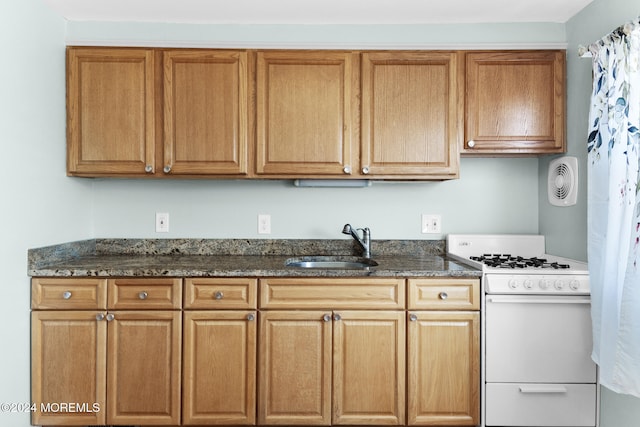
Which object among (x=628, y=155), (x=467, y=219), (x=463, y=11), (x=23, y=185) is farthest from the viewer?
(x=467, y=219)

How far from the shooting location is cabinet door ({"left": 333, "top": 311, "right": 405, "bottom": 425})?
212 cm

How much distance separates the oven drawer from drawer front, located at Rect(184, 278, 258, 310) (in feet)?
4.16

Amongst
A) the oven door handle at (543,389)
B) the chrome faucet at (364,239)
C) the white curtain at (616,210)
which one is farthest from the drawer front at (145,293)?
the white curtain at (616,210)

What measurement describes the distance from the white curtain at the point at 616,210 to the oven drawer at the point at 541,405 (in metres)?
Answer: 0.23

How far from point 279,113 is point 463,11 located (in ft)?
3.85

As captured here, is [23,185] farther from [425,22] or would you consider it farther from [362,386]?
[425,22]

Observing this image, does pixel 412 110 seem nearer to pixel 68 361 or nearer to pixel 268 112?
pixel 268 112

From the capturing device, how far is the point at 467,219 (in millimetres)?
2764

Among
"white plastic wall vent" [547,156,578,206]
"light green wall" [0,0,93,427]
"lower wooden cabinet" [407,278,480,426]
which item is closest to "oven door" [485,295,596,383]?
"lower wooden cabinet" [407,278,480,426]

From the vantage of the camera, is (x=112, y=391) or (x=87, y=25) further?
(x=87, y=25)

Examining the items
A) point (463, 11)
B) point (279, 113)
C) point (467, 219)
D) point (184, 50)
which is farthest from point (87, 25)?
point (467, 219)

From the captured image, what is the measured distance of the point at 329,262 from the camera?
2.68 m

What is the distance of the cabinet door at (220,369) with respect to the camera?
2.12 m

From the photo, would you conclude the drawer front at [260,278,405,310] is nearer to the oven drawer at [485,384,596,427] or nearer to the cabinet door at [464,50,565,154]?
the oven drawer at [485,384,596,427]
